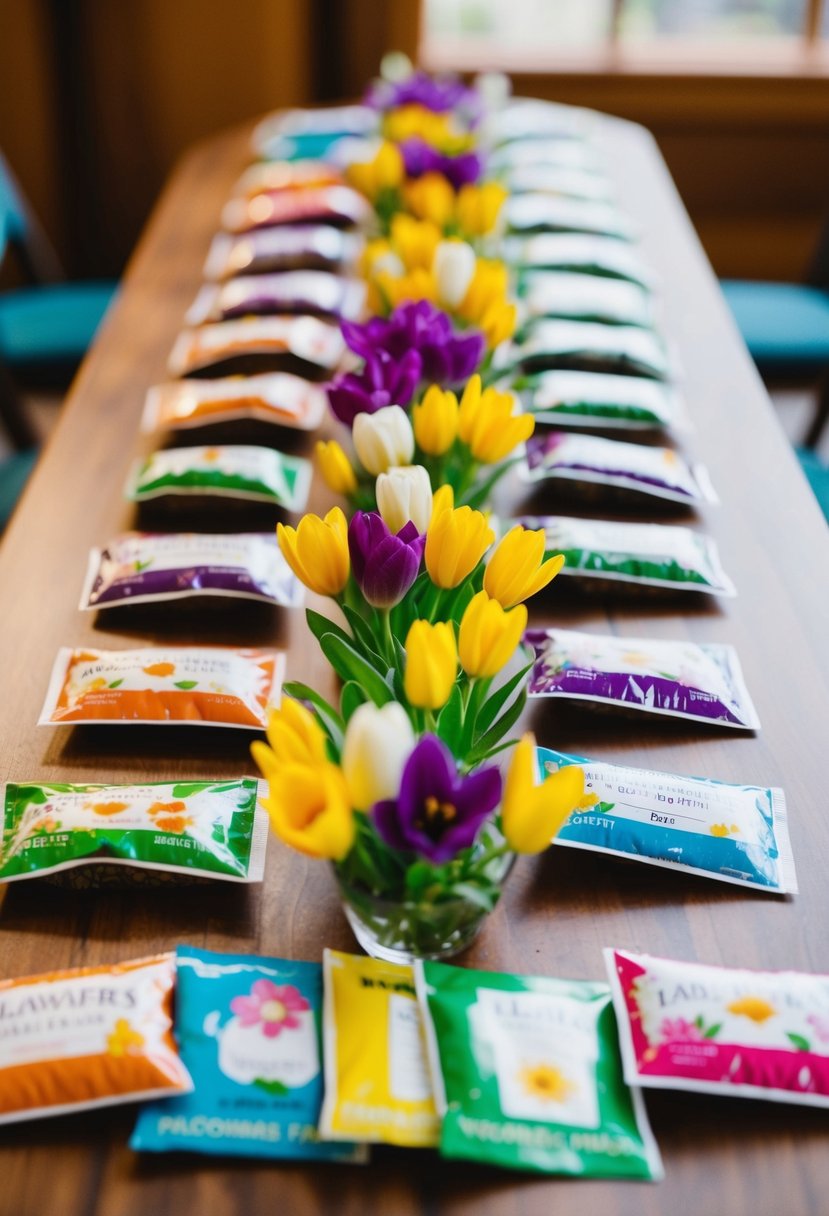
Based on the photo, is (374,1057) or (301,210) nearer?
(374,1057)

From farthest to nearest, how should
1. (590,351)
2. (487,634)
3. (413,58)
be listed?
(413,58) → (590,351) → (487,634)

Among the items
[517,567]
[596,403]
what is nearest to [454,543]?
[517,567]

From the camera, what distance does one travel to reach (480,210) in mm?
1662

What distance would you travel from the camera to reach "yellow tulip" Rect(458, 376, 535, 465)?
3.57 feet

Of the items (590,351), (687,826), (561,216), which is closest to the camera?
→ (687,826)

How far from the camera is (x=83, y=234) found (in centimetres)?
355

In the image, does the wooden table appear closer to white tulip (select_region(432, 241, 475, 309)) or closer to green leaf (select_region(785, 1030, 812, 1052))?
green leaf (select_region(785, 1030, 812, 1052))

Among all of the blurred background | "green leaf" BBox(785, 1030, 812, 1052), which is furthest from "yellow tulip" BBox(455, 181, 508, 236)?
the blurred background

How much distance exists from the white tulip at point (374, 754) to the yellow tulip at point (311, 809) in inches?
0.4

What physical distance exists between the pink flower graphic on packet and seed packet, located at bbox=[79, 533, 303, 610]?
46 centimetres

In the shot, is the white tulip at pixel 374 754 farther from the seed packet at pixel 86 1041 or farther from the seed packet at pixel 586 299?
the seed packet at pixel 586 299

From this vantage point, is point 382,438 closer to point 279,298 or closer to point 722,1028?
point 722,1028

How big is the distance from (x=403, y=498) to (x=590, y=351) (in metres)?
0.74

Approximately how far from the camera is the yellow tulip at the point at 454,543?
86cm
